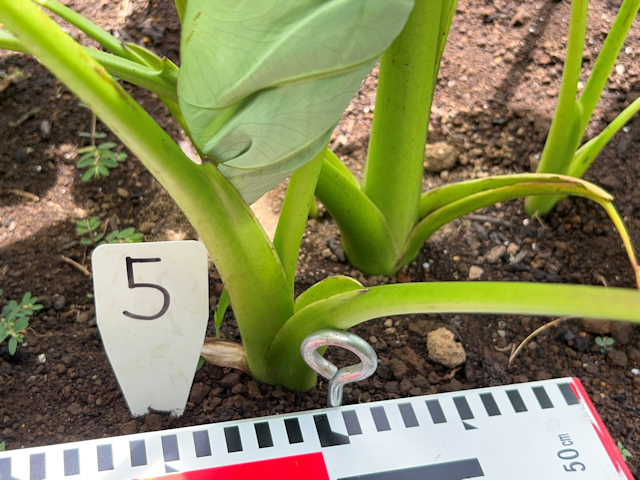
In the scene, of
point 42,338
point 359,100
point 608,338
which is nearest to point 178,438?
point 42,338

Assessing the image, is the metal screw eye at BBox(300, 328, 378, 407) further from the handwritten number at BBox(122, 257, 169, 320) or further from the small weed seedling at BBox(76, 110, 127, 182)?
the small weed seedling at BBox(76, 110, 127, 182)

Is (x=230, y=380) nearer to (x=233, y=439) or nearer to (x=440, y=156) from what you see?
(x=233, y=439)

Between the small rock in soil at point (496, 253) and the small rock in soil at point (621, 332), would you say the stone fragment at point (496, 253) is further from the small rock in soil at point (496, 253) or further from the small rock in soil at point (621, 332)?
the small rock in soil at point (621, 332)

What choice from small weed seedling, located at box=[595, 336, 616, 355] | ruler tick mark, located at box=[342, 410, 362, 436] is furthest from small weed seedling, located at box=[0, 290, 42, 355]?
small weed seedling, located at box=[595, 336, 616, 355]

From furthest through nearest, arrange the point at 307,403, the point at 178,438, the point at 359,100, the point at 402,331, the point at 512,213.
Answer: the point at 359,100, the point at 512,213, the point at 402,331, the point at 307,403, the point at 178,438

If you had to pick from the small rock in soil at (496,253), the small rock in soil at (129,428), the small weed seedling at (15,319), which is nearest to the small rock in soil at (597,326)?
the small rock in soil at (496,253)

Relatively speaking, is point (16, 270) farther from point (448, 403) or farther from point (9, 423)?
point (448, 403)

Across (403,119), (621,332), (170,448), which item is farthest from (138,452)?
(621,332)

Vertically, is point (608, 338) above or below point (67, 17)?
below
